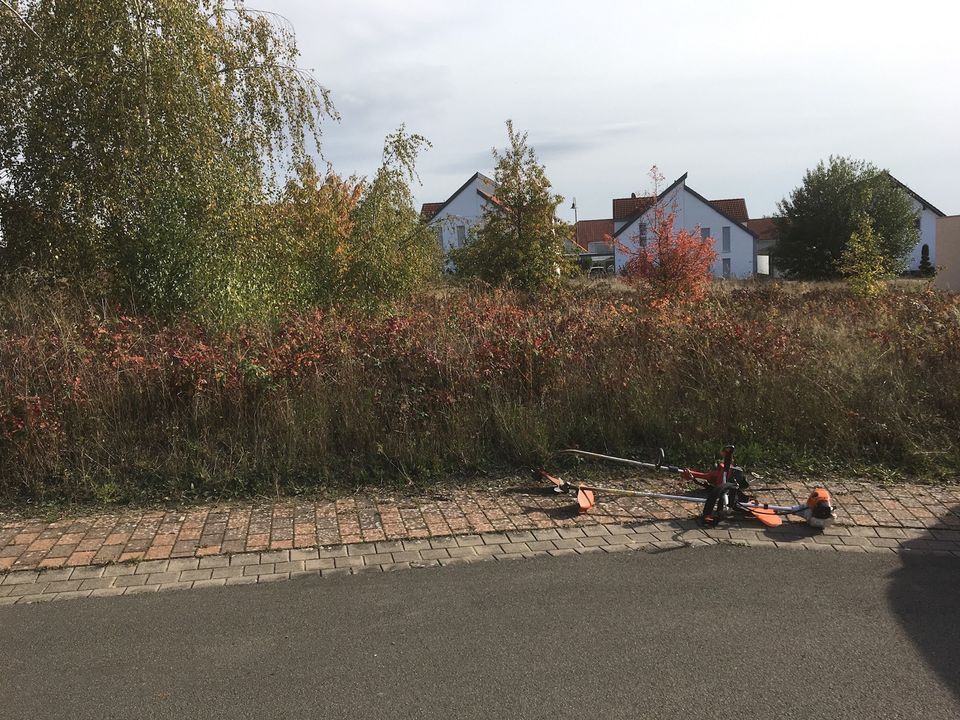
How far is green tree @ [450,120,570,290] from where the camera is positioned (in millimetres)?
22531

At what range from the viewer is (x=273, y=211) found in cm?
996

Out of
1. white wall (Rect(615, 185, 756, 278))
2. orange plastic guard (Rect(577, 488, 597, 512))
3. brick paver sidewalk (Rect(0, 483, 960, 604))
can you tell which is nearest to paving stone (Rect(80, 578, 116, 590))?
brick paver sidewalk (Rect(0, 483, 960, 604))

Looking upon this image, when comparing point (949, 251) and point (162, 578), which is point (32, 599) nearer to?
point (162, 578)

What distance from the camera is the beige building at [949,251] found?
2842cm

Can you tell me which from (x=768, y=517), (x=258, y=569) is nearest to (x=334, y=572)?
(x=258, y=569)

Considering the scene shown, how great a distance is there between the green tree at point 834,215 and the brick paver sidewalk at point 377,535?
4922 cm

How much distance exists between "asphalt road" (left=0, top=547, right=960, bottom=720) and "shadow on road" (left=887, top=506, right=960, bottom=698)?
11 millimetres

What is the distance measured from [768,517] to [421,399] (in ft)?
9.52

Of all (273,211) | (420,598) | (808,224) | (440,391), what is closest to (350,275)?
(273,211)

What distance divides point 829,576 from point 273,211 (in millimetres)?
8187

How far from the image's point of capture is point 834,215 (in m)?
49.9

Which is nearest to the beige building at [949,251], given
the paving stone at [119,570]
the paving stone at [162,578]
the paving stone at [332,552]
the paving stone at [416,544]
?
the paving stone at [416,544]

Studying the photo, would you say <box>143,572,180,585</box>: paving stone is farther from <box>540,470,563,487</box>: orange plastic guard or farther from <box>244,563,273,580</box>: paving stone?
<box>540,470,563,487</box>: orange plastic guard

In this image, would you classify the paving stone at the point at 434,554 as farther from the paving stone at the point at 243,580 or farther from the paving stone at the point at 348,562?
the paving stone at the point at 243,580
